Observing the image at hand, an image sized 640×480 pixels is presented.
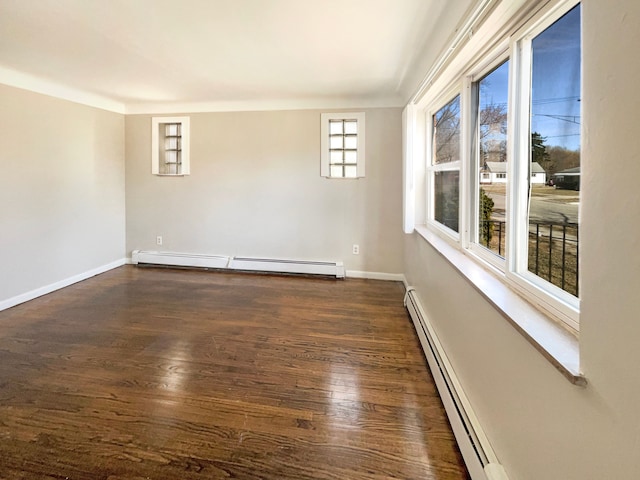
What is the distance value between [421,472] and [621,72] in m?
1.51

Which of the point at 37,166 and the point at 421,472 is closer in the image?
the point at 421,472

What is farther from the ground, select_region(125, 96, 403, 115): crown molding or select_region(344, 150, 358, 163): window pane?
select_region(125, 96, 403, 115): crown molding

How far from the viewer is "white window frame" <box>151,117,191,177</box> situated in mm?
4609

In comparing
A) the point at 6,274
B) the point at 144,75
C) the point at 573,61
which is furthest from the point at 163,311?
the point at 573,61

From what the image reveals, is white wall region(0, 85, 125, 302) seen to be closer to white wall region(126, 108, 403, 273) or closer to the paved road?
white wall region(126, 108, 403, 273)

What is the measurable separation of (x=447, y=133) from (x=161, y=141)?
3.75m

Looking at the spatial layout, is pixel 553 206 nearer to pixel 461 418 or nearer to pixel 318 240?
pixel 461 418

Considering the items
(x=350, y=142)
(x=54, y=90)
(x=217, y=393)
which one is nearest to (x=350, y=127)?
(x=350, y=142)

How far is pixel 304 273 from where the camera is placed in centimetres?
445

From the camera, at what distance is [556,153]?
125 cm

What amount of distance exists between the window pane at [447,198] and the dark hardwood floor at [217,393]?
0.94 meters

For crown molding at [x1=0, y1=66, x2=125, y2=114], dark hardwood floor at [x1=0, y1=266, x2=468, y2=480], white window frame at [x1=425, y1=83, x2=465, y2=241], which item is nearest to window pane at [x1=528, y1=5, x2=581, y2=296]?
white window frame at [x1=425, y1=83, x2=465, y2=241]

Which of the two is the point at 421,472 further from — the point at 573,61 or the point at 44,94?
the point at 44,94

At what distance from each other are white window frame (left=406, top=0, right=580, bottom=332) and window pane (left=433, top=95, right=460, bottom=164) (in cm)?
26
